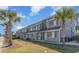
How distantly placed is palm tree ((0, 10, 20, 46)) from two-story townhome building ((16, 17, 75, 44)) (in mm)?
152

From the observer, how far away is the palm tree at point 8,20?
13.3 feet

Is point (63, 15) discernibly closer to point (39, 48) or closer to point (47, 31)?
point (47, 31)

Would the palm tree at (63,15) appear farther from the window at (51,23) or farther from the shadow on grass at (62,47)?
the shadow on grass at (62,47)

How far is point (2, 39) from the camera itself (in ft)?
13.3

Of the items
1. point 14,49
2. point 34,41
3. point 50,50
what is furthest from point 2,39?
point 50,50

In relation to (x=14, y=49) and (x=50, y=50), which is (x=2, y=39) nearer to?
(x=14, y=49)

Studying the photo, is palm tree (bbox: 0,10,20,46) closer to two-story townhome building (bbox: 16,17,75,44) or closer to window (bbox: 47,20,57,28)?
two-story townhome building (bbox: 16,17,75,44)

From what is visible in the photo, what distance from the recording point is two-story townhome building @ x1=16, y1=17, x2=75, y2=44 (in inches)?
160

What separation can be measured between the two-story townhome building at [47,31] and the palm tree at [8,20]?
0.50 ft

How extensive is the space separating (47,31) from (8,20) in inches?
26.7

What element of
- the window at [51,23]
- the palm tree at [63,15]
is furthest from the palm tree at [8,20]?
the palm tree at [63,15]

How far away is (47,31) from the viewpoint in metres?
4.11
